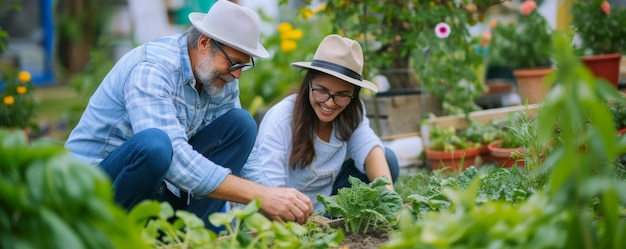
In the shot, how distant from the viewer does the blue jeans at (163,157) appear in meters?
2.31

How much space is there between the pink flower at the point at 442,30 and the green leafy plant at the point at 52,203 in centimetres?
304

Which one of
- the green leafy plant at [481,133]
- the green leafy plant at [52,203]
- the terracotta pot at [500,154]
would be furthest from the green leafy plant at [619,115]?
the green leafy plant at [52,203]

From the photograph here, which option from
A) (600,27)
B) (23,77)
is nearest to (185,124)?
(23,77)

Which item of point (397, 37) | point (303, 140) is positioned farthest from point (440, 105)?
point (303, 140)

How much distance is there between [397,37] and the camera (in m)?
4.37

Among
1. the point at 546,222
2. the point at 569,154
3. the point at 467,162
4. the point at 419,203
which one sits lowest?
the point at 467,162

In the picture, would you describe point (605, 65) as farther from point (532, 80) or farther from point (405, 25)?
point (405, 25)

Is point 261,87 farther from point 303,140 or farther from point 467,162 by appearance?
point 303,140

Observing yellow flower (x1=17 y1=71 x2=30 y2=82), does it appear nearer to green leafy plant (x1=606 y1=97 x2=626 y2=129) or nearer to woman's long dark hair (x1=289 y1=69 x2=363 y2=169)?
woman's long dark hair (x1=289 y1=69 x2=363 y2=169)

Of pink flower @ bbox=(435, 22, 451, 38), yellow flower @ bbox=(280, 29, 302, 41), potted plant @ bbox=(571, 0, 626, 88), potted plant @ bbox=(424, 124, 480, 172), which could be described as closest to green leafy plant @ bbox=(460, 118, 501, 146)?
potted plant @ bbox=(424, 124, 480, 172)

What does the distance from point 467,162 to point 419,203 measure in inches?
68.9

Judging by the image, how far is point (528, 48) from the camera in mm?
4992

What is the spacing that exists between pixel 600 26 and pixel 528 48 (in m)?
0.69

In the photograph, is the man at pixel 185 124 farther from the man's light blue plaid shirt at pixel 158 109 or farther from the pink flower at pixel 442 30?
the pink flower at pixel 442 30
